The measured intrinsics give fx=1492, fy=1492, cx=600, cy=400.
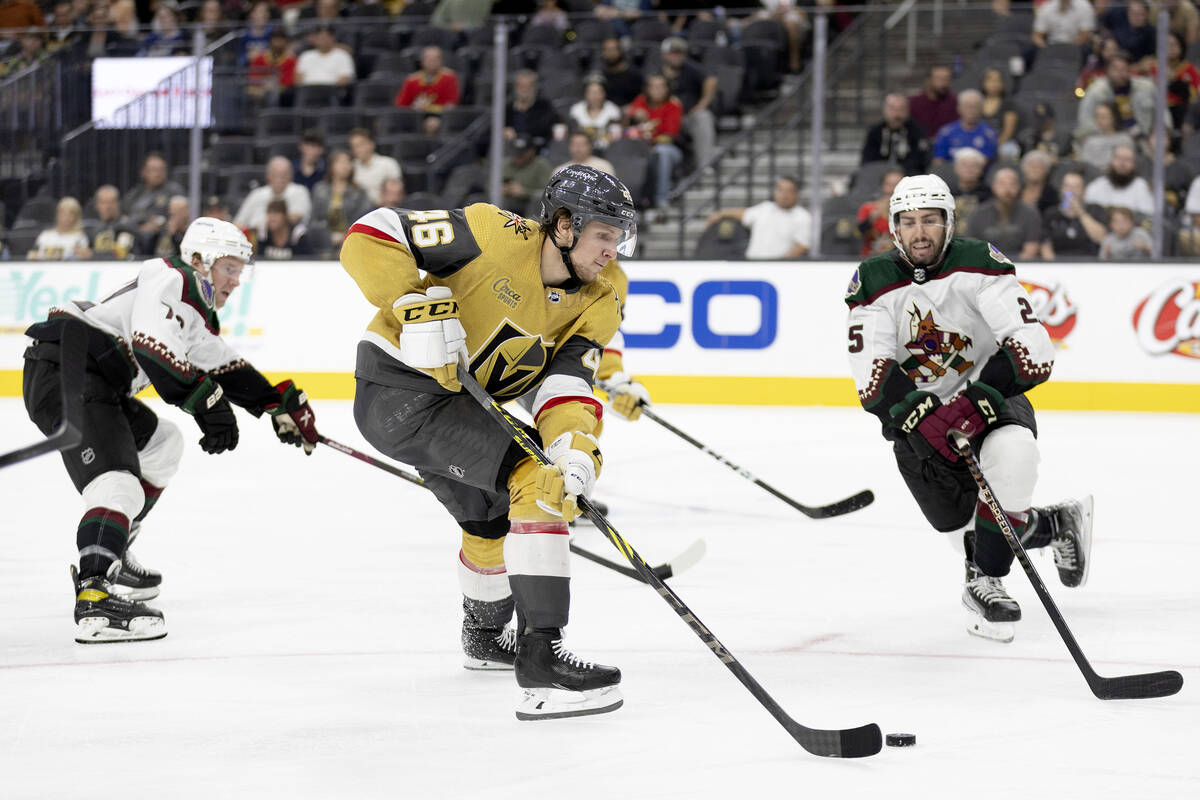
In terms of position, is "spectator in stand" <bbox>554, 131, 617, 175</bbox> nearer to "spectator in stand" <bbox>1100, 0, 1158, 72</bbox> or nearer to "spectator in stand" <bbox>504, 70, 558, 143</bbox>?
"spectator in stand" <bbox>504, 70, 558, 143</bbox>

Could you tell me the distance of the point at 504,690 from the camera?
3.07m

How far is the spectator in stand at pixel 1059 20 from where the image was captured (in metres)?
8.95

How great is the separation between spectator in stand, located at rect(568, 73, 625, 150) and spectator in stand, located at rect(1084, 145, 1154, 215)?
2967 mm

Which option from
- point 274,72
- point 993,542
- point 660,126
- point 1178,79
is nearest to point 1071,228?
point 1178,79

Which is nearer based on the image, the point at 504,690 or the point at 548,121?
the point at 504,690

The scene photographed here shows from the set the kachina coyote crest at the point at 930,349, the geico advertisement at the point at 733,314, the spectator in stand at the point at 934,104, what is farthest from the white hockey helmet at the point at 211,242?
the spectator in stand at the point at 934,104

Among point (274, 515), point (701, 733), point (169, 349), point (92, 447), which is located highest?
point (169, 349)

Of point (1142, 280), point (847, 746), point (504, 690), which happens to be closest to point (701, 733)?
point (847, 746)

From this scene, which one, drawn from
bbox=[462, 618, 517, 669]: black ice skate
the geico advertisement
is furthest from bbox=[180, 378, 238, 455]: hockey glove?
the geico advertisement

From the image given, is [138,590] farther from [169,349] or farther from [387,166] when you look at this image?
[387,166]

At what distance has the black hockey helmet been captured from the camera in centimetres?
292

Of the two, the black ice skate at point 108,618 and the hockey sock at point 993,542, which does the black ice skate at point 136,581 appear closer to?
the black ice skate at point 108,618

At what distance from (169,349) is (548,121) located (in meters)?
6.21

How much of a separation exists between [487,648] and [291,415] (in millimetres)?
1003
